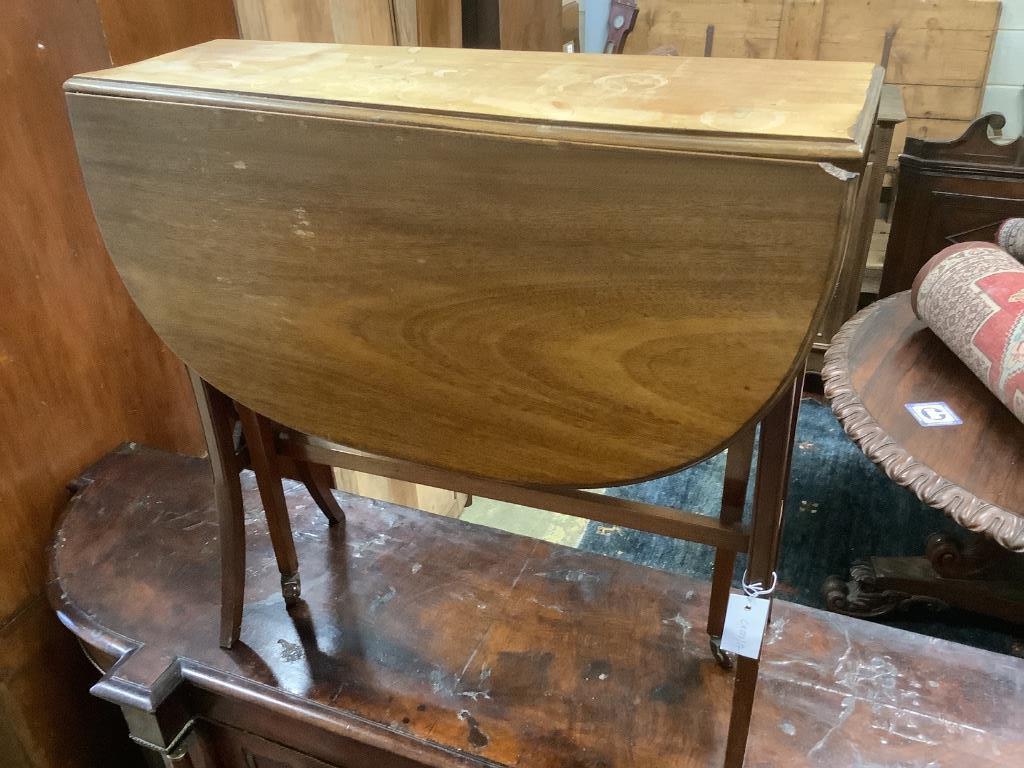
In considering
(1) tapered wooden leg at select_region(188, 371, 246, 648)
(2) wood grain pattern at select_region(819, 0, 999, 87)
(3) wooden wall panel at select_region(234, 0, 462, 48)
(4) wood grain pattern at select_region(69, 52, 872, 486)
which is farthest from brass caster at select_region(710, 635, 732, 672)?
(2) wood grain pattern at select_region(819, 0, 999, 87)

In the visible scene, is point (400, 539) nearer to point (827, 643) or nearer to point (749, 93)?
point (827, 643)

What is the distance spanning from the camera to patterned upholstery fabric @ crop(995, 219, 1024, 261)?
1978mm

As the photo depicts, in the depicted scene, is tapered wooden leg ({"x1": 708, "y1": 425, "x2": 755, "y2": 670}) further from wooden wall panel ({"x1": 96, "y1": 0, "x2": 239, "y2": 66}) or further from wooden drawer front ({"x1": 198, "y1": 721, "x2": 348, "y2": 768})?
wooden wall panel ({"x1": 96, "y1": 0, "x2": 239, "y2": 66})

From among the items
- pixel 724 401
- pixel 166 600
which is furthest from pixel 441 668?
pixel 724 401

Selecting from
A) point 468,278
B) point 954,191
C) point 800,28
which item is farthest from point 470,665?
point 800,28

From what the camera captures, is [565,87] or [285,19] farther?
[285,19]

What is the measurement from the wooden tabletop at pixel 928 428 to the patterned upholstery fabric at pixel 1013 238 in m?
0.30

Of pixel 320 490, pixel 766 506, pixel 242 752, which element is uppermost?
pixel 766 506

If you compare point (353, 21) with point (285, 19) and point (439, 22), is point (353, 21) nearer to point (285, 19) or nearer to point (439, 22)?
point (285, 19)

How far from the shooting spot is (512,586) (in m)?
1.17

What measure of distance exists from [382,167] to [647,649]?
28.2 inches

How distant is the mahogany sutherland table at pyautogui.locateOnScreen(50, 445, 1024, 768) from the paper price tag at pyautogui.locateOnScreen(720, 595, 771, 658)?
209 mm

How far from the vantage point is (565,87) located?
0.69 metres

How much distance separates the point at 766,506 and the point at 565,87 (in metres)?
0.44
